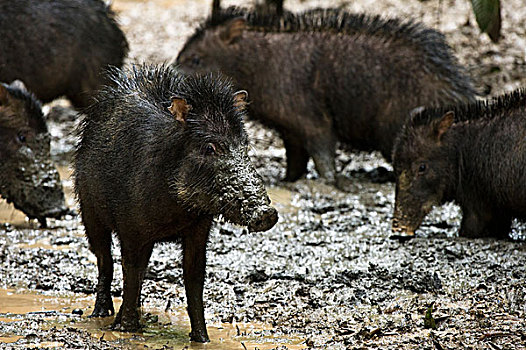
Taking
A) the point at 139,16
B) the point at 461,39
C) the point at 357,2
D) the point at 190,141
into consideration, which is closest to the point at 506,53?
the point at 461,39

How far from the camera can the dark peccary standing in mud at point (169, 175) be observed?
456 centimetres

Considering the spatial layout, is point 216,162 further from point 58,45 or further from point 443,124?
point 58,45

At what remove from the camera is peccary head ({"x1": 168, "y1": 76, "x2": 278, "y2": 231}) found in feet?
14.6

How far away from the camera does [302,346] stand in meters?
4.76

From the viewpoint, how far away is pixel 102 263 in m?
5.42

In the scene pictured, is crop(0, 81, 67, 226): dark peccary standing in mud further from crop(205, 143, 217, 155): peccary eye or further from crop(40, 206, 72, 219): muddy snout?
crop(205, 143, 217, 155): peccary eye

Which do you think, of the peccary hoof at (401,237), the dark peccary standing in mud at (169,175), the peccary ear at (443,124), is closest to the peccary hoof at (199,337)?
the dark peccary standing in mud at (169,175)

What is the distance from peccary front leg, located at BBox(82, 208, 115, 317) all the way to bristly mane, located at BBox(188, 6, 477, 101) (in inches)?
214

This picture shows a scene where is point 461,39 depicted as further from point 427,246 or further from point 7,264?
point 7,264

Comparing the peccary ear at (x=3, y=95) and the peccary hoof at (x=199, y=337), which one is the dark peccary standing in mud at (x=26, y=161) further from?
the peccary hoof at (x=199, y=337)

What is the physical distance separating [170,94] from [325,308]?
1.71 meters

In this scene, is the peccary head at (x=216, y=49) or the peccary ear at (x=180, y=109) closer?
the peccary ear at (x=180, y=109)

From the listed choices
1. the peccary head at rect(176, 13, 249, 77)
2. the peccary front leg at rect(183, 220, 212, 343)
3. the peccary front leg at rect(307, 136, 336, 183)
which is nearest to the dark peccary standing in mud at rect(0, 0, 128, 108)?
the peccary head at rect(176, 13, 249, 77)

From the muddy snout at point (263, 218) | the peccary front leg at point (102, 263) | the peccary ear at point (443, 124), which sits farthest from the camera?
the peccary ear at point (443, 124)
